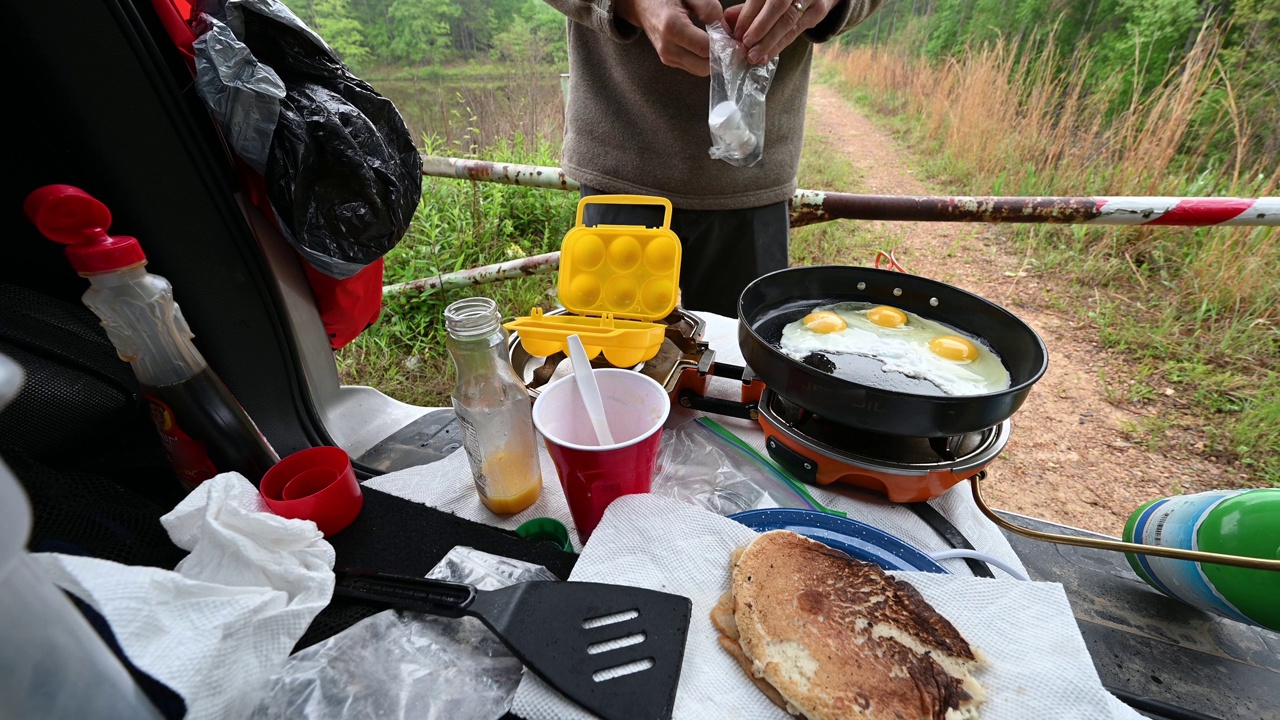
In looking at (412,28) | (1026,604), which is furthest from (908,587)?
(412,28)

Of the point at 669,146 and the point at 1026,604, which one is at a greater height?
the point at 669,146

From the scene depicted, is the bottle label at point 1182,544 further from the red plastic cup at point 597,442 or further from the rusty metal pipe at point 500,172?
the rusty metal pipe at point 500,172

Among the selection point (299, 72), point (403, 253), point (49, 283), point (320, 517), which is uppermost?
point (299, 72)

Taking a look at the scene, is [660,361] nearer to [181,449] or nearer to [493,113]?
[181,449]

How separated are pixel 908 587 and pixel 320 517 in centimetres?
98

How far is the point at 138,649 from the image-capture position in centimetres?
53

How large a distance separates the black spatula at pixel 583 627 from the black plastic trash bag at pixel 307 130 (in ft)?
2.57

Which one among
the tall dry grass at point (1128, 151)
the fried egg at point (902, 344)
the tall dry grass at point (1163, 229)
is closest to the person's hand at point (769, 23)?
the fried egg at point (902, 344)

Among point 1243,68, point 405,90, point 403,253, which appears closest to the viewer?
point 403,253

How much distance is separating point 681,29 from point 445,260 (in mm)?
3053

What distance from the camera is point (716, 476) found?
3.90ft

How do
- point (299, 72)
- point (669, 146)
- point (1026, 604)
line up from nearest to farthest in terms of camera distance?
point (1026, 604), point (299, 72), point (669, 146)

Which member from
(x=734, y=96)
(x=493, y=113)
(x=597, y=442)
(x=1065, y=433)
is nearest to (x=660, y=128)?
(x=734, y=96)

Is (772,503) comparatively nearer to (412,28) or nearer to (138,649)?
(138,649)
